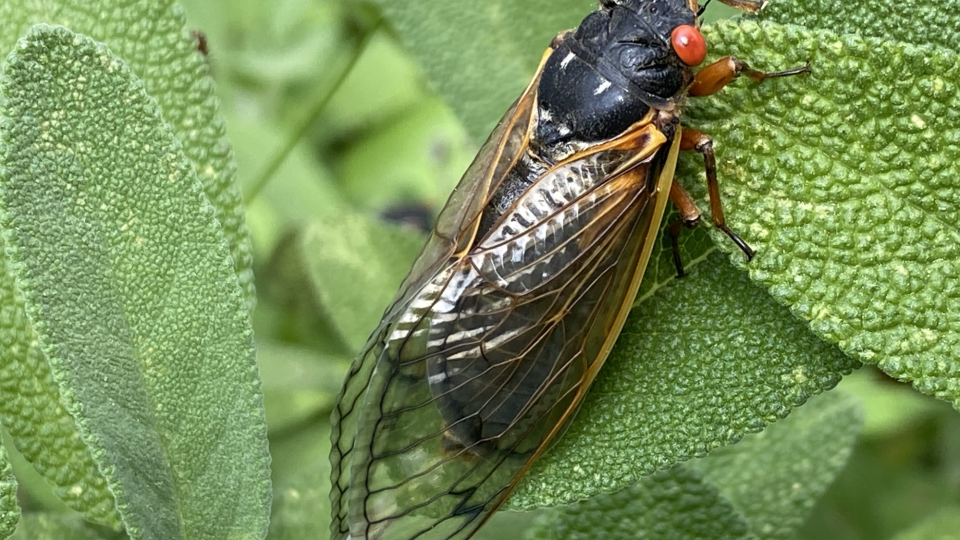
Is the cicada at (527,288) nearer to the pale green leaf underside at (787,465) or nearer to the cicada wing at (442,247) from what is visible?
the cicada wing at (442,247)

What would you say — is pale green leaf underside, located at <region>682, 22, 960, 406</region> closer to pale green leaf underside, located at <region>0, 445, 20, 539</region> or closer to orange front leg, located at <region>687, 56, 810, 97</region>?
orange front leg, located at <region>687, 56, 810, 97</region>

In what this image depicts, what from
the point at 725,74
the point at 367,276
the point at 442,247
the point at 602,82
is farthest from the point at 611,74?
the point at 367,276

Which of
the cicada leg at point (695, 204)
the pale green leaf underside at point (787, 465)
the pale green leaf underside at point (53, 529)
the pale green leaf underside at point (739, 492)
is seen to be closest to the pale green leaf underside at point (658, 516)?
the pale green leaf underside at point (739, 492)

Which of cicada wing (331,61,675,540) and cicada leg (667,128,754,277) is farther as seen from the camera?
cicada wing (331,61,675,540)

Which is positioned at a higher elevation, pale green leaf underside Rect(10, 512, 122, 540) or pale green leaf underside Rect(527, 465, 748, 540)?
pale green leaf underside Rect(10, 512, 122, 540)

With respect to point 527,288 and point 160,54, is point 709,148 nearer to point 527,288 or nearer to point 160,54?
point 527,288

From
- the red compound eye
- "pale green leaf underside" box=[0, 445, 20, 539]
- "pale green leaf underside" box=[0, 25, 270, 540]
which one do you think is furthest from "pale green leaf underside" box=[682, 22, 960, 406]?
"pale green leaf underside" box=[0, 445, 20, 539]

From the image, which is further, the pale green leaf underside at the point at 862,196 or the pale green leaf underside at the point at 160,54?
the pale green leaf underside at the point at 160,54

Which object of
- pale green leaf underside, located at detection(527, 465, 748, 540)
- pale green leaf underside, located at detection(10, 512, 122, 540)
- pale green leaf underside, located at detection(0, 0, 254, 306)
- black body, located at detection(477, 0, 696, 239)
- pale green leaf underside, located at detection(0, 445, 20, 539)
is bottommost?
pale green leaf underside, located at detection(527, 465, 748, 540)
